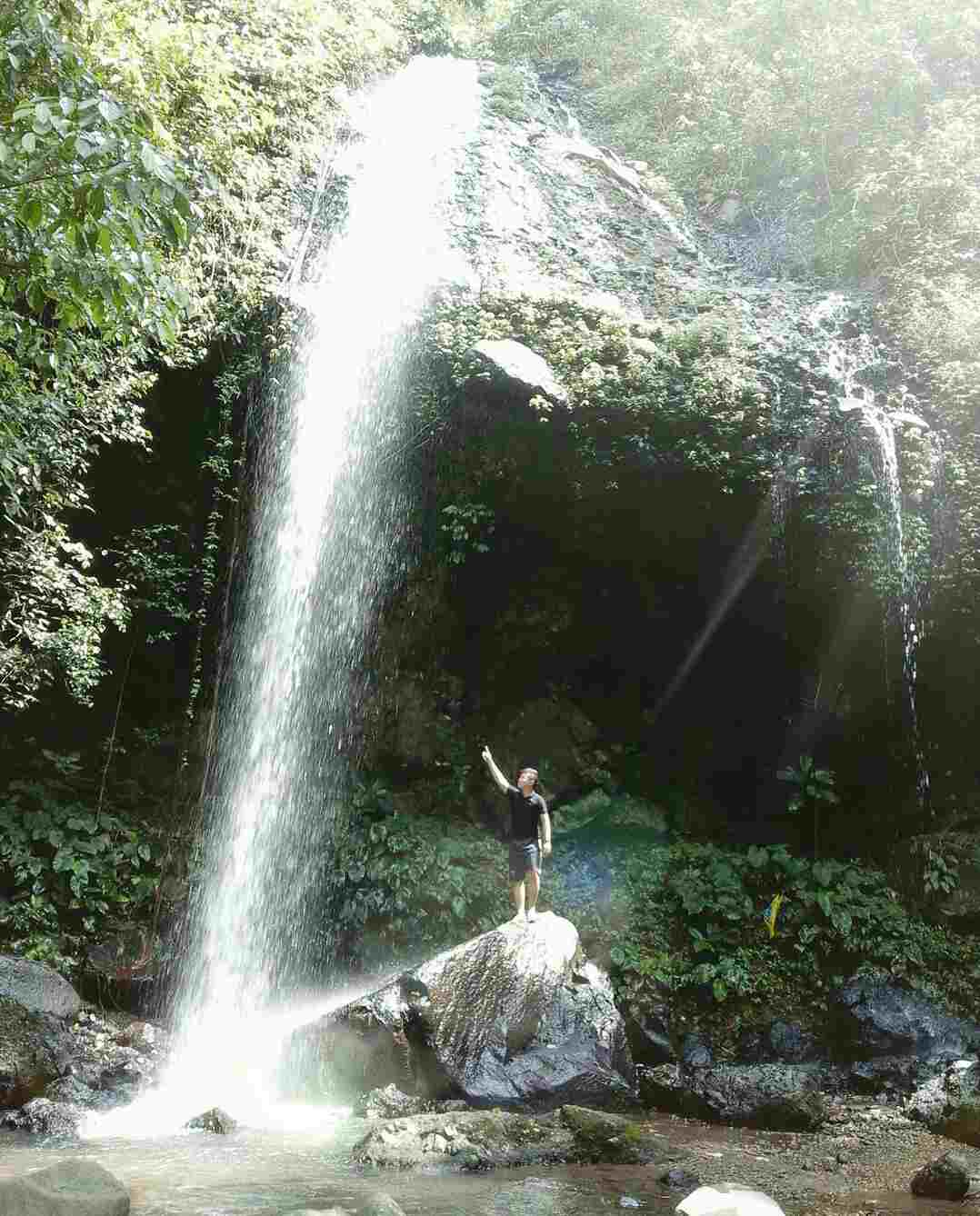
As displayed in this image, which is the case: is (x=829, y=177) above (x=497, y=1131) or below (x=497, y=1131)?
above

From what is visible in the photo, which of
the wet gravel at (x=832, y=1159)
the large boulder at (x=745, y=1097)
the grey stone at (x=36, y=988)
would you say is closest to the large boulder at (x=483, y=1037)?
the large boulder at (x=745, y=1097)

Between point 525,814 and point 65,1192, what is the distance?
535cm

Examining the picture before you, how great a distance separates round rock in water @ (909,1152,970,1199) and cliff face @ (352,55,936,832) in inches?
273

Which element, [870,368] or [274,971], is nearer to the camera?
[274,971]

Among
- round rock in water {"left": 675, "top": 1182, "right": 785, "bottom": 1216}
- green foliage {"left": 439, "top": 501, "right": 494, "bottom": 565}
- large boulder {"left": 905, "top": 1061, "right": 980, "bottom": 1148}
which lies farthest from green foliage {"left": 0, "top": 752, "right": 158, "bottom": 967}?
large boulder {"left": 905, "top": 1061, "right": 980, "bottom": 1148}

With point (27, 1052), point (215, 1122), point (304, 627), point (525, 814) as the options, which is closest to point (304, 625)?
point (304, 627)

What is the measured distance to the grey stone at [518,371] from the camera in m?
11.5

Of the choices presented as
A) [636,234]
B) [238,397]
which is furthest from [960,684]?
[238,397]

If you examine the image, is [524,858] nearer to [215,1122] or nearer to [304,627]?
[215,1122]

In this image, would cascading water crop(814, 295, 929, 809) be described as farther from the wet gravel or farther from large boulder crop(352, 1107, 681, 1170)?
large boulder crop(352, 1107, 681, 1170)

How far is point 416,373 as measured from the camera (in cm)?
1233

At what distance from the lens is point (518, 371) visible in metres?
11.5

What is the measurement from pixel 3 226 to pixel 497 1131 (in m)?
6.54

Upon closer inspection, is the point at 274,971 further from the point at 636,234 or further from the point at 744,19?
the point at 744,19
